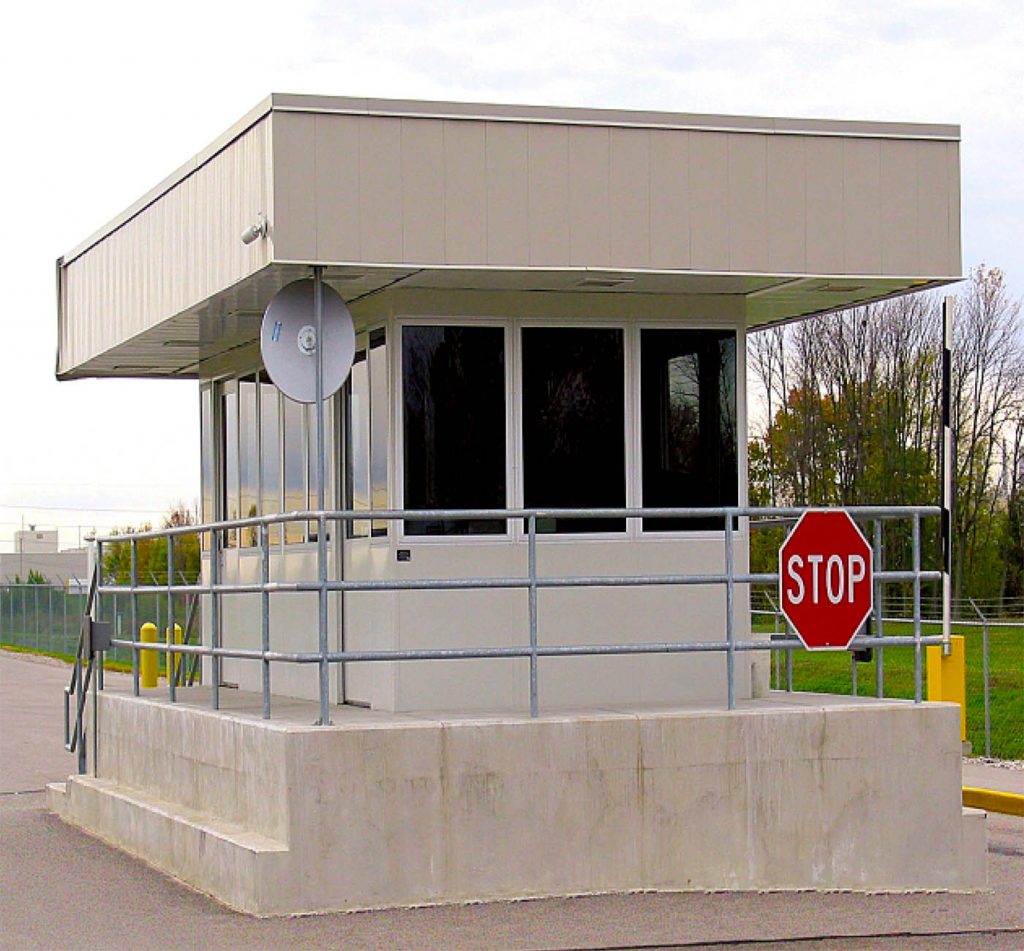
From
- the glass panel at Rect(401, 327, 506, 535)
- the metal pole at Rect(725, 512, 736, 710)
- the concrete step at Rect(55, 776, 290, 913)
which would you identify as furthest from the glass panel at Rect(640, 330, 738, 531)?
the concrete step at Rect(55, 776, 290, 913)

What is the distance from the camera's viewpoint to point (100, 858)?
40.6 feet

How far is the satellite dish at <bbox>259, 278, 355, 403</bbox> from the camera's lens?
35.9ft

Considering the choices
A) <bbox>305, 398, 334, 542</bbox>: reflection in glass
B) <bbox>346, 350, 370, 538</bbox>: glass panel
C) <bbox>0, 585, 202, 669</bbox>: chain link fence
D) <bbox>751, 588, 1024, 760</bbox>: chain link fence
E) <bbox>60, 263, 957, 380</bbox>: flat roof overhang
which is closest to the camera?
<bbox>60, 263, 957, 380</bbox>: flat roof overhang

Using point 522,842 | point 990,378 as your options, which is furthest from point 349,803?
point 990,378

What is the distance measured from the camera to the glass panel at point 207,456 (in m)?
16.0

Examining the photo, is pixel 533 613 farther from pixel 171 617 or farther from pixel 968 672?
pixel 968 672

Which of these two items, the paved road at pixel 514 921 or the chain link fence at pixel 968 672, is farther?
the chain link fence at pixel 968 672

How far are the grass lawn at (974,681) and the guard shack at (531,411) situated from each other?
4327 mm

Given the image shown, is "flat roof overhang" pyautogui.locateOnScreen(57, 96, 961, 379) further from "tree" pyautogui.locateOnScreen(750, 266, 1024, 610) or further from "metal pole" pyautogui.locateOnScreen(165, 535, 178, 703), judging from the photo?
"tree" pyautogui.locateOnScreen(750, 266, 1024, 610)

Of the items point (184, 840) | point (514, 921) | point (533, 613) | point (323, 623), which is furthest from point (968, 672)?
point (323, 623)

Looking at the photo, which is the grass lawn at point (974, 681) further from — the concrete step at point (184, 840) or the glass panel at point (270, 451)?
the concrete step at point (184, 840)

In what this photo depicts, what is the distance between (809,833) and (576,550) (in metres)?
2.49

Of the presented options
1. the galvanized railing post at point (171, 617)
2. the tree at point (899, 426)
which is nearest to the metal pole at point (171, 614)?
the galvanized railing post at point (171, 617)

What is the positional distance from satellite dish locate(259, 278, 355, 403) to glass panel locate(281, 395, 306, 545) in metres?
2.60
